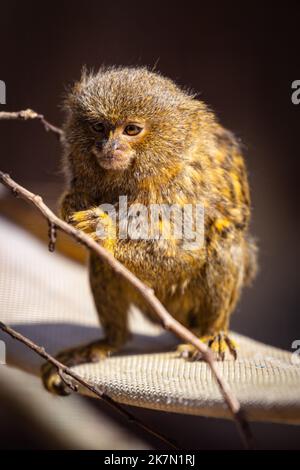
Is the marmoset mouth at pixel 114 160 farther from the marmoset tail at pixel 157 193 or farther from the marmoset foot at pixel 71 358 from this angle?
the marmoset foot at pixel 71 358

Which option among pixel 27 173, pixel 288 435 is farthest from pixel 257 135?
pixel 288 435

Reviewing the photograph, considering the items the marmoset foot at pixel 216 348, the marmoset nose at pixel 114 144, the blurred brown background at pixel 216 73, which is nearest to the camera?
the marmoset nose at pixel 114 144

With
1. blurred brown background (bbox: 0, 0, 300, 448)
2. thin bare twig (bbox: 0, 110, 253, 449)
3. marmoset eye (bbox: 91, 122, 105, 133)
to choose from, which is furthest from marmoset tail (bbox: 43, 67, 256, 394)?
blurred brown background (bbox: 0, 0, 300, 448)

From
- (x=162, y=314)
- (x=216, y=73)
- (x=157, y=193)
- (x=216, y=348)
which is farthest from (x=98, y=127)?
(x=216, y=73)

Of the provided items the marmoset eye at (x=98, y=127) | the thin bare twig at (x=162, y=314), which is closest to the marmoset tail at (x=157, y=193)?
the marmoset eye at (x=98, y=127)

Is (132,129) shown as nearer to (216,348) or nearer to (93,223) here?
(93,223)

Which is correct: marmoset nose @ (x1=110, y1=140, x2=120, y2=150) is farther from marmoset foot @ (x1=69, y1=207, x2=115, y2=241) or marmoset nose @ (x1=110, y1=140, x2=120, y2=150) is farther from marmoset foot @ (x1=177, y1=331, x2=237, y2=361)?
marmoset foot @ (x1=177, y1=331, x2=237, y2=361)
